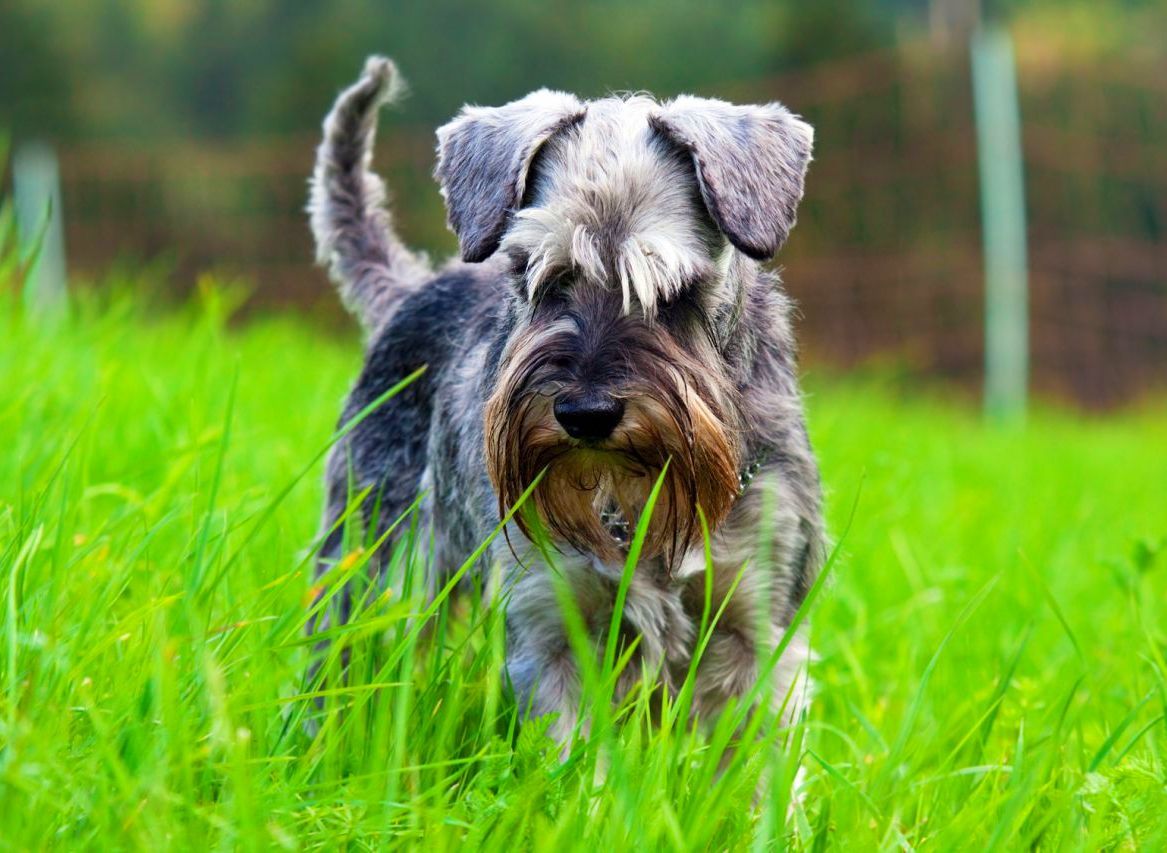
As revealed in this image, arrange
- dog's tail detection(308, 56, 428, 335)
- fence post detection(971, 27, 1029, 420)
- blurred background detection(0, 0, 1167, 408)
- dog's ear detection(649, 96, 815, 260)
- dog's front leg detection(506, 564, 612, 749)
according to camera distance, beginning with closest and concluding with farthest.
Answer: dog's ear detection(649, 96, 815, 260) < dog's front leg detection(506, 564, 612, 749) < dog's tail detection(308, 56, 428, 335) < fence post detection(971, 27, 1029, 420) < blurred background detection(0, 0, 1167, 408)

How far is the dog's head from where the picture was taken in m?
2.66

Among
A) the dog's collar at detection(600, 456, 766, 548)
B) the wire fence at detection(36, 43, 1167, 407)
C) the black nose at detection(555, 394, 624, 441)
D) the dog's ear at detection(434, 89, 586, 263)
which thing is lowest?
the wire fence at detection(36, 43, 1167, 407)

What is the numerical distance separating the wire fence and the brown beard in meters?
9.44

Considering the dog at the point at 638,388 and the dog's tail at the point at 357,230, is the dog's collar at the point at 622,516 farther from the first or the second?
the dog's tail at the point at 357,230

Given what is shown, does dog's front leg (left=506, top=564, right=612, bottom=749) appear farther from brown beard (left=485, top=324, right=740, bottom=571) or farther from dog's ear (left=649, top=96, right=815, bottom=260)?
dog's ear (left=649, top=96, right=815, bottom=260)

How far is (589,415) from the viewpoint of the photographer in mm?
2600

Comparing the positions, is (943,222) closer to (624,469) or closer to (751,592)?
(751,592)

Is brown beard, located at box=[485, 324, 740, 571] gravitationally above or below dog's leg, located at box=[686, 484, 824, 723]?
above

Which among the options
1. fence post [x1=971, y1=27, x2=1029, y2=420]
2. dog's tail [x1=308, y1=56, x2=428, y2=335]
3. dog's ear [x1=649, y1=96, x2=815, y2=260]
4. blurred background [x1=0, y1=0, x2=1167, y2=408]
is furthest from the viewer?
blurred background [x1=0, y1=0, x2=1167, y2=408]

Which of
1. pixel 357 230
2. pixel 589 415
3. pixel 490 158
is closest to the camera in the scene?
pixel 589 415

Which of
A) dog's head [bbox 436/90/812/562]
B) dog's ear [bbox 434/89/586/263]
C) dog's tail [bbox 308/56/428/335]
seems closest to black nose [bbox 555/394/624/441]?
dog's head [bbox 436/90/812/562]

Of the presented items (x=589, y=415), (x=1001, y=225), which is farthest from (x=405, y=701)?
(x=1001, y=225)

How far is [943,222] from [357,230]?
9.50 metres

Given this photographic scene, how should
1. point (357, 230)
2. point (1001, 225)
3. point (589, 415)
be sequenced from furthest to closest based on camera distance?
1. point (1001, 225)
2. point (357, 230)
3. point (589, 415)
